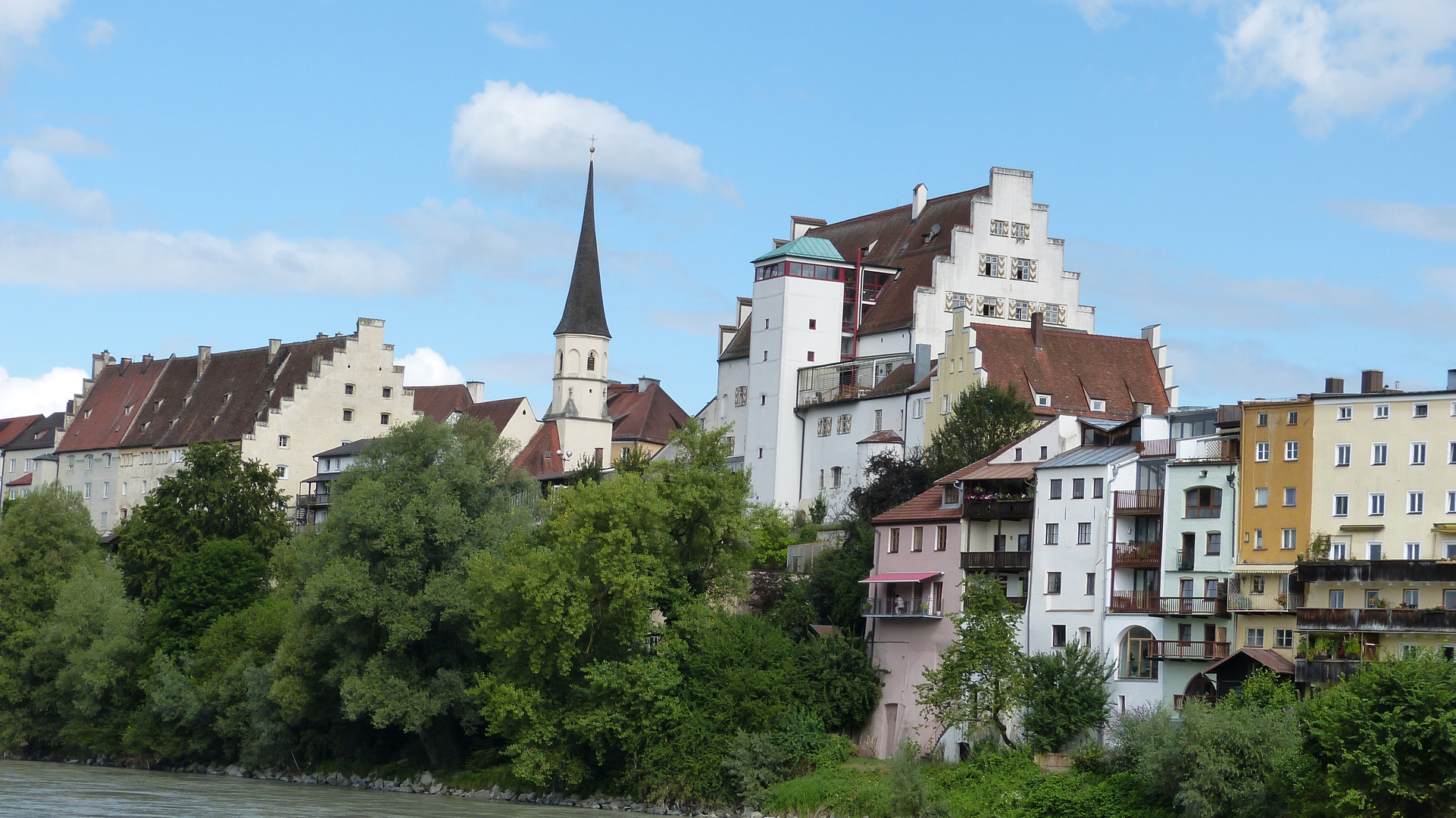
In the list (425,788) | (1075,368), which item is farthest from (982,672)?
(1075,368)

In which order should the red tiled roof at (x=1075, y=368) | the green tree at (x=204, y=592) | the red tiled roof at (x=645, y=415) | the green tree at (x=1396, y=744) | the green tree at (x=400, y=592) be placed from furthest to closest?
the red tiled roof at (x=645, y=415) < the green tree at (x=204, y=592) < the red tiled roof at (x=1075, y=368) < the green tree at (x=400, y=592) < the green tree at (x=1396, y=744)

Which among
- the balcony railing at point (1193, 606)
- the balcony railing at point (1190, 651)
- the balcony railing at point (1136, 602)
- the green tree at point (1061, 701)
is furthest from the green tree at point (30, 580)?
the balcony railing at point (1193, 606)

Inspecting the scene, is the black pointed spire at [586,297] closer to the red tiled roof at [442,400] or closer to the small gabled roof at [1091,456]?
the red tiled roof at [442,400]

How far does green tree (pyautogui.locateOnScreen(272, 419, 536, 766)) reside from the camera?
73812 millimetres

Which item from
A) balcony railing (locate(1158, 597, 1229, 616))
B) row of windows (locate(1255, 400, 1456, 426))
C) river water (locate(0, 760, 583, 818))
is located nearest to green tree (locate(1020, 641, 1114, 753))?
balcony railing (locate(1158, 597, 1229, 616))

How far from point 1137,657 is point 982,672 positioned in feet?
17.2

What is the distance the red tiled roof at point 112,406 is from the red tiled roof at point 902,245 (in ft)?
153

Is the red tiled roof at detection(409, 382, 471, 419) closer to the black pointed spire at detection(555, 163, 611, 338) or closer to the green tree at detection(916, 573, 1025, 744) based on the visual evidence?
the black pointed spire at detection(555, 163, 611, 338)

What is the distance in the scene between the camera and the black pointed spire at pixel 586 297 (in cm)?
12812

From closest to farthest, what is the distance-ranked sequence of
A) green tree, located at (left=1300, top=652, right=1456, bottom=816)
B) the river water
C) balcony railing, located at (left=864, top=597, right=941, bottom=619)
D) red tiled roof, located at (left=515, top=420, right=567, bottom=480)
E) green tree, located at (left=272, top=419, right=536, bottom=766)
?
green tree, located at (left=1300, top=652, right=1456, bottom=816) → the river water → balcony railing, located at (left=864, top=597, right=941, bottom=619) → green tree, located at (left=272, top=419, right=536, bottom=766) → red tiled roof, located at (left=515, top=420, right=567, bottom=480)

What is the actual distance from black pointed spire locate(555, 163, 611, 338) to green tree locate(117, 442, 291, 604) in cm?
3383

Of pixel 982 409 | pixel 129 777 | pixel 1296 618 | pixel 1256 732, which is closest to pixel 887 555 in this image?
pixel 982 409

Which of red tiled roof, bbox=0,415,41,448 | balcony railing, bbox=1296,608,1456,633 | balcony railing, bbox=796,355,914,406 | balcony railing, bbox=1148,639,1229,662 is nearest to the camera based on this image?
balcony railing, bbox=1296,608,1456,633

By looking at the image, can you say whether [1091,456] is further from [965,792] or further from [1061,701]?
[965,792]
